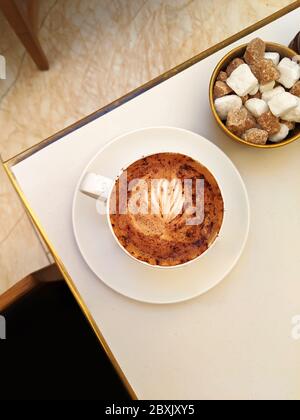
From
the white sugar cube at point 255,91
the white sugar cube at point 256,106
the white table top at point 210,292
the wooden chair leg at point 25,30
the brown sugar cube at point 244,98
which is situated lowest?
the white table top at point 210,292

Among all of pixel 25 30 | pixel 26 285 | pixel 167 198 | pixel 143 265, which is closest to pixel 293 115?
pixel 167 198

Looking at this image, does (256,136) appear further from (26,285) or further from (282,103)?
(26,285)

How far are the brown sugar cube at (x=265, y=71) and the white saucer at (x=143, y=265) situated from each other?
0.14 m

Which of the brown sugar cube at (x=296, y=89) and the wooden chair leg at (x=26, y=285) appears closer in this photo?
the brown sugar cube at (x=296, y=89)

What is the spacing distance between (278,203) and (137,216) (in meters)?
0.29

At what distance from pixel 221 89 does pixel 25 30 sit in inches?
Answer: 27.2

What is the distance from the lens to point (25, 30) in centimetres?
120

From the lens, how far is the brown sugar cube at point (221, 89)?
77 cm

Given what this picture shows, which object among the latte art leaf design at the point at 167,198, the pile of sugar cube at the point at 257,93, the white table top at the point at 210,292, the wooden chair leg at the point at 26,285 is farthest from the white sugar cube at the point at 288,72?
the wooden chair leg at the point at 26,285

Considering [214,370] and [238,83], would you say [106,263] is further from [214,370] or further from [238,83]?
[238,83]

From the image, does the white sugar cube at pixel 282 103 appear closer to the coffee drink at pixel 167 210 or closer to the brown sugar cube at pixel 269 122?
the brown sugar cube at pixel 269 122

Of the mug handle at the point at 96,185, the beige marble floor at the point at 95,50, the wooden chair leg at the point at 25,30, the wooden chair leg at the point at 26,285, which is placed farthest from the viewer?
the beige marble floor at the point at 95,50

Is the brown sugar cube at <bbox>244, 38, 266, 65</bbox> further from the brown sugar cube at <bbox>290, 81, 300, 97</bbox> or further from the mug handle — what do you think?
the mug handle

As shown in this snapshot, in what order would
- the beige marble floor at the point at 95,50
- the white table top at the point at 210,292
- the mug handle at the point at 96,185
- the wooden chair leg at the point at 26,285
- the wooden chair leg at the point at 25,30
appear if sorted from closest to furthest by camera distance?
1. the mug handle at the point at 96,185
2. the white table top at the point at 210,292
3. the wooden chair leg at the point at 26,285
4. the wooden chair leg at the point at 25,30
5. the beige marble floor at the point at 95,50
